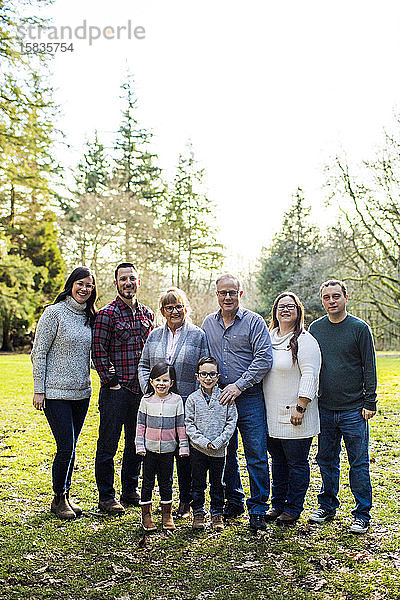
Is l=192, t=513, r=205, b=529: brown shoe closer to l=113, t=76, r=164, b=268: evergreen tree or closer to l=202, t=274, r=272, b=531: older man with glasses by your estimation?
l=202, t=274, r=272, b=531: older man with glasses

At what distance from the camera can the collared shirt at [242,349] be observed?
470 cm

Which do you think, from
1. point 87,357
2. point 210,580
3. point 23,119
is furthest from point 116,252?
point 210,580

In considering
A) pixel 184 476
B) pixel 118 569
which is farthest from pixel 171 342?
pixel 118 569

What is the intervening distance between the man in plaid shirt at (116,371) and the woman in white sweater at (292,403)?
117cm

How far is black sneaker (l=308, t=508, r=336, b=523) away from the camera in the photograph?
4.84 m

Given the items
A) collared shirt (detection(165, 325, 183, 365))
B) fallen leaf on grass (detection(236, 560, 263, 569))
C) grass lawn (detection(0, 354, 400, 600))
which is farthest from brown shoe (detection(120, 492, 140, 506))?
fallen leaf on grass (detection(236, 560, 263, 569))

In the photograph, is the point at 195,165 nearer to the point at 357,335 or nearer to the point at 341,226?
the point at 341,226

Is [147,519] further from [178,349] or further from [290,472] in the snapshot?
[178,349]

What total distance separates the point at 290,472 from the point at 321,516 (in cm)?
53

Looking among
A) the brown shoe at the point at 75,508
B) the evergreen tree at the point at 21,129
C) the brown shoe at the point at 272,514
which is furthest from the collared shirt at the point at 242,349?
the evergreen tree at the point at 21,129

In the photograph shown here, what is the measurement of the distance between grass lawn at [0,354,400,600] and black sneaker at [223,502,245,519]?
16cm

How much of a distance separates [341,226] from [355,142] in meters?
3.57

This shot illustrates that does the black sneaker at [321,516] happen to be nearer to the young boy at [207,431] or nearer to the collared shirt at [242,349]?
the young boy at [207,431]

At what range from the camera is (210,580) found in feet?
12.4
